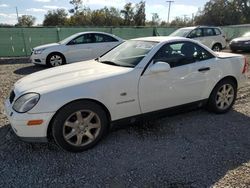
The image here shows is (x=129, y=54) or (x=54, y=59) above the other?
(x=129, y=54)

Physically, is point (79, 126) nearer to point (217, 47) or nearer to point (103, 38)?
point (103, 38)

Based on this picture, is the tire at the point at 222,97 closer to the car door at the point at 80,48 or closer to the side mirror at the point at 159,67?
the side mirror at the point at 159,67

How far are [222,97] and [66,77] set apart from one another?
284cm

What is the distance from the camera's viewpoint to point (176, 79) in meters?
4.15

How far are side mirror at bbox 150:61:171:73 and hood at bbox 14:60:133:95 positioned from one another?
333mm

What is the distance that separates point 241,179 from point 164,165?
88cm

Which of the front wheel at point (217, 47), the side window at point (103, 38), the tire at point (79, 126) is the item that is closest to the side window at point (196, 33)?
the front wheel at point (217, 47)

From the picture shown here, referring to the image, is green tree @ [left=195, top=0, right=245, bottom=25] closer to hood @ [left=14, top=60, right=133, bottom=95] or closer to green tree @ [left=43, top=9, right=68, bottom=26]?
green tree @ [left=43, top=9, right=68, bottom=26]

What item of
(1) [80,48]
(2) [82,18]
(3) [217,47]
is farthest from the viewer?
(2) [82,18]

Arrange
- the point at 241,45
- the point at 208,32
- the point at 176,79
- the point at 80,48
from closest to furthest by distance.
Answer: the point at 176,79, the point at 80,48, the point at 208,32, the point at 241,45

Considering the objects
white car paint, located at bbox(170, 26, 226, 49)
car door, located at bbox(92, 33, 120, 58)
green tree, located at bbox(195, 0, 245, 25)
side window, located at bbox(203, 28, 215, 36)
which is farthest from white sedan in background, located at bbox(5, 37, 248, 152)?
green tree, located at bbox(195, 0, 245, 25)

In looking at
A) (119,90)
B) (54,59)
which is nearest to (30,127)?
(119,90)

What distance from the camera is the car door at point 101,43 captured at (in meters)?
11.0

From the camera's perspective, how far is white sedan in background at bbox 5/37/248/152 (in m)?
3.35
